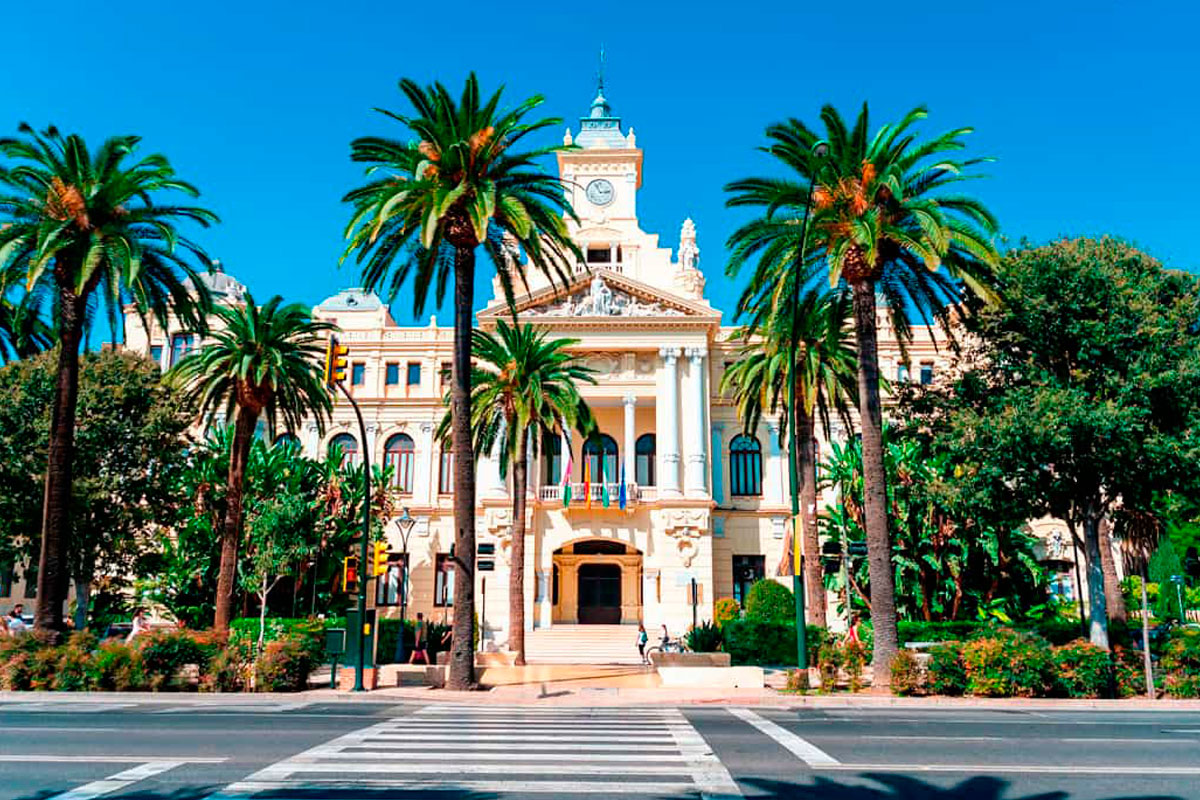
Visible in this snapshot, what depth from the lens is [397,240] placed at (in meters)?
25.0

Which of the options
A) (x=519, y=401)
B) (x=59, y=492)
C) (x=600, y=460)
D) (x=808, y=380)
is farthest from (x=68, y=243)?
→ (x=600, y=460)

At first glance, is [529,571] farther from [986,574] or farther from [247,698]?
[247,698]

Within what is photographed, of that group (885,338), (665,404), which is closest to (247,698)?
(665,404)

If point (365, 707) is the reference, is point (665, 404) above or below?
above

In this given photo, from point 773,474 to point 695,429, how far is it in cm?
605

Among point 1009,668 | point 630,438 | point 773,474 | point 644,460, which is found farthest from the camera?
point 644,460

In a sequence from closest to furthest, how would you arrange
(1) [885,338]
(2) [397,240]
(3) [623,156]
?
(2) [397,240] → (1) [885,338] → (3) [623,156]

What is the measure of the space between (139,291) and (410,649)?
17.3 meters

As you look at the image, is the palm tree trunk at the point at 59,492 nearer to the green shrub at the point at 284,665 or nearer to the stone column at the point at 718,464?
the green shrub at the point at 284,665

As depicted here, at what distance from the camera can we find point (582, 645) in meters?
41.6

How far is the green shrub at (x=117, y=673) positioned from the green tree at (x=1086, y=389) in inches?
878

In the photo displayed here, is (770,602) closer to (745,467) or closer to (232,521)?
(745,467)

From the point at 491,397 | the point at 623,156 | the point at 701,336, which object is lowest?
the point at 491,397

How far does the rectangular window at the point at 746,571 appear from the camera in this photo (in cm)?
4853
